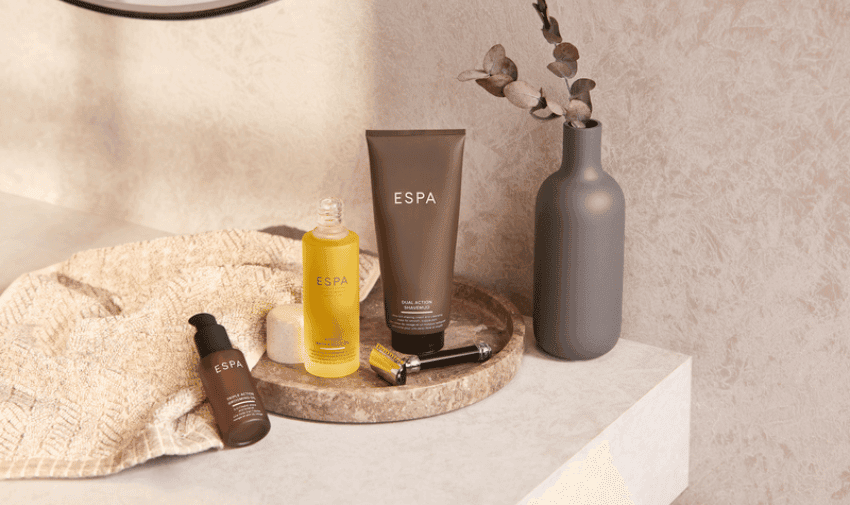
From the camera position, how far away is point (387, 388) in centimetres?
60

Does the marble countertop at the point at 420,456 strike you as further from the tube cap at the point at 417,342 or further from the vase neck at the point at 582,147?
the vase neck at the point at 582,147

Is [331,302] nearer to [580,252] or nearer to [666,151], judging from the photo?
[580,252]

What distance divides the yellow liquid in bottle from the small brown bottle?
0.21ft

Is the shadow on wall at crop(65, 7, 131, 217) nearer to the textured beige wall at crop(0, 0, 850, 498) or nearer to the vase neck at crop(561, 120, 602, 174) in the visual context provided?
the textured beige wall at crop(0, 0, 850, 498)

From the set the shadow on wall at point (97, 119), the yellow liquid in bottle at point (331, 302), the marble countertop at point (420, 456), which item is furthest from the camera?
the shadow on wall at point (97, 119)

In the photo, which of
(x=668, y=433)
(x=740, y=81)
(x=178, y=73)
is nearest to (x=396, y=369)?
(x=668, y=433)

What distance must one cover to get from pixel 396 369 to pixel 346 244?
0.35 ft

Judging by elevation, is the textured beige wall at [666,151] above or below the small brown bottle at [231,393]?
above

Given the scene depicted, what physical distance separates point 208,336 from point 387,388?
0.14 m

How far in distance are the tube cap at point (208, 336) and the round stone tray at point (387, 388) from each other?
38 millimetres

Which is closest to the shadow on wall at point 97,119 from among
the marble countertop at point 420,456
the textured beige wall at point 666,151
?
the textured beige wall at point 666,151

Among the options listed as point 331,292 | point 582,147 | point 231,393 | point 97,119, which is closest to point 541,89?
point 582,147

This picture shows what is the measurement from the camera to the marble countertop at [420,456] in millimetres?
518

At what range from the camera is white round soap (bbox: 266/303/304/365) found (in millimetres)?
660
